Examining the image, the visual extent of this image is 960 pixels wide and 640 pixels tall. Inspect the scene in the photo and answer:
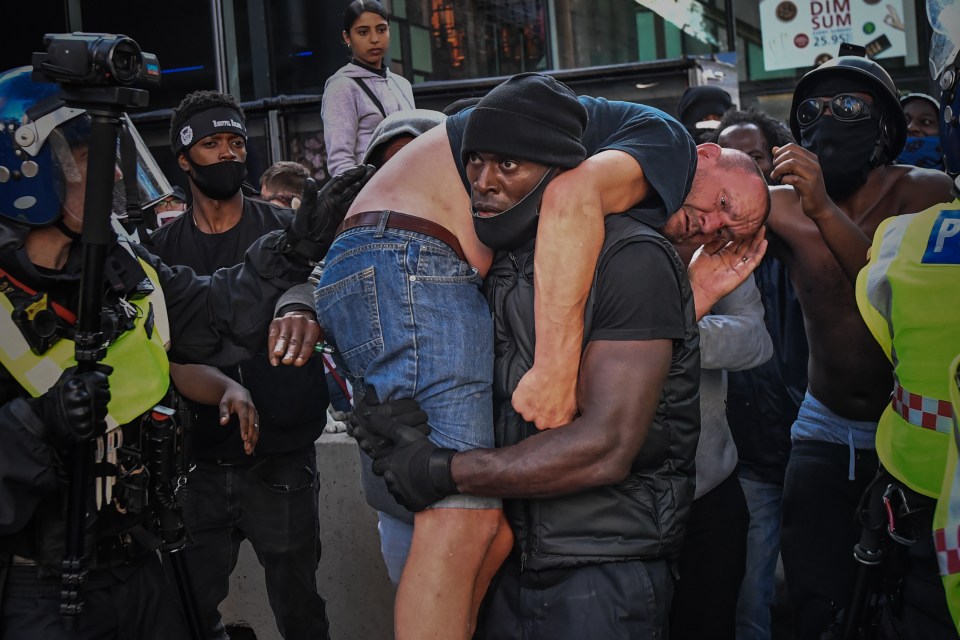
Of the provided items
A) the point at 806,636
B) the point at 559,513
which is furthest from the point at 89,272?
the point at 806,636

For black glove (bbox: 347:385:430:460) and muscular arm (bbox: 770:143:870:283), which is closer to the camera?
black glove (bbox: 347:385:430:460)

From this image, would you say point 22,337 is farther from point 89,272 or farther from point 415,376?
point 415,376

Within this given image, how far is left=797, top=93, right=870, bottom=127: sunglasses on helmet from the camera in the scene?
414 centimetres

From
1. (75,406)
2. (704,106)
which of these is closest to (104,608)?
(75,406)

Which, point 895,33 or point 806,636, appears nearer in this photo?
point 806,636

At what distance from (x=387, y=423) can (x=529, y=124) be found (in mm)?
875

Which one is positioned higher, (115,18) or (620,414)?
(115,18)

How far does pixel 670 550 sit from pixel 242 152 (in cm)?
313

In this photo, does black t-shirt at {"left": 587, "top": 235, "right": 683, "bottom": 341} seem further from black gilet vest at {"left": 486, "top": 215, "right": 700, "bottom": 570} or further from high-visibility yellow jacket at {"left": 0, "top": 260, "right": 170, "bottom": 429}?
high-visibility yellow jacket at {"left": 0, "top": 260, "right": 170, "bottom": 429}

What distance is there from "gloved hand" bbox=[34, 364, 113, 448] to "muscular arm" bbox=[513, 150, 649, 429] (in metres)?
1.11

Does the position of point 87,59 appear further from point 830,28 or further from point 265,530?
point 830,28

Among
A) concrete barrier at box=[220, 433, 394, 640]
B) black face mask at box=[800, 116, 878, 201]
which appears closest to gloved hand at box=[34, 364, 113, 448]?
concrete barrier at box=[220, 433, 394, 640]

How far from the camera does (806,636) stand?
151 inches

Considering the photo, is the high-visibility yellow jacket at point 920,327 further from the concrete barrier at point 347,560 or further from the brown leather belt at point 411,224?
the concrete barrier at point 347,560
